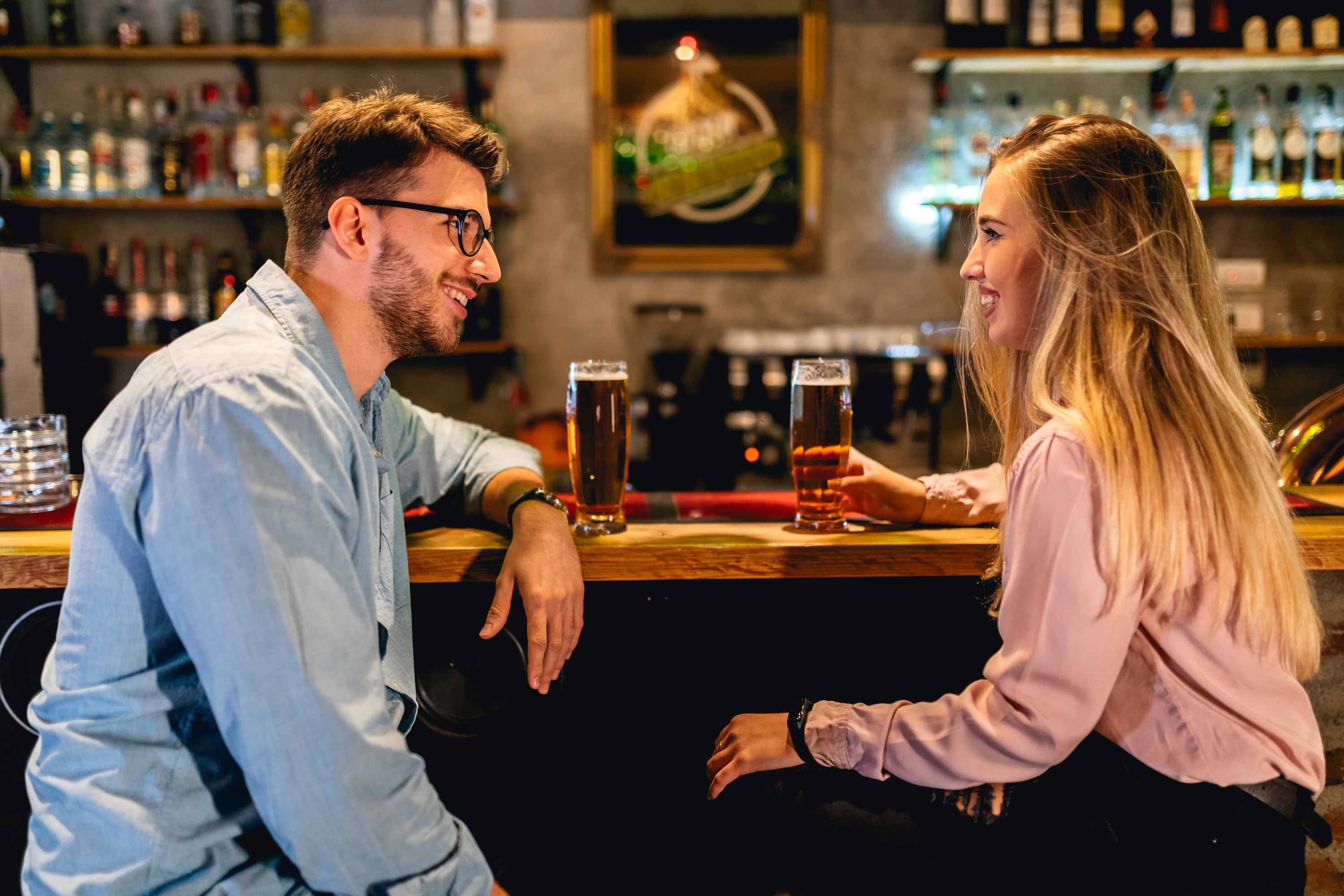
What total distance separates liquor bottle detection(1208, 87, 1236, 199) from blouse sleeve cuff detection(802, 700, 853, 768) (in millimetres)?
3194

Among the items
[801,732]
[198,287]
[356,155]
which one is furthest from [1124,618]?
[198,287]

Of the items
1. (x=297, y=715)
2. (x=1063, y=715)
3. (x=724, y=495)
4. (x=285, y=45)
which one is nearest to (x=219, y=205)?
(x=285, y=45)

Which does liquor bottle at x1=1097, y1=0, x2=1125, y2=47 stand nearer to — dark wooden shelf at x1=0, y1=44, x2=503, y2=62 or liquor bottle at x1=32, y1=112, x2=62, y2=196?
dark wooden shelf at x1=0, y1=44, x2=503, y2=62

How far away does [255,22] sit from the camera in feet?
11.3

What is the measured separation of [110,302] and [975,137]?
127 inches

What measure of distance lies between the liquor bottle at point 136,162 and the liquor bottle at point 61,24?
1.04 feet

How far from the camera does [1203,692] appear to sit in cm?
96

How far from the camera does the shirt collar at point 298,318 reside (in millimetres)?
1039

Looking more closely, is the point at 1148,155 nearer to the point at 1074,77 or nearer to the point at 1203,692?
the point at 1203,692

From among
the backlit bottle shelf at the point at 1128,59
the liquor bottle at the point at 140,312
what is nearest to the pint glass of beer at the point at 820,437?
the backlit bottle shelf at the point at 1128,59

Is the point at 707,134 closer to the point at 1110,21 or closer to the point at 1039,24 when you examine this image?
the point at 1039,24

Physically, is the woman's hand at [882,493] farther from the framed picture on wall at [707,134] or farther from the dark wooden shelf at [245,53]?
the dark wooden shelf at [245,53]

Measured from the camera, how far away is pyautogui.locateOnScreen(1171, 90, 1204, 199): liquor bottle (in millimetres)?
3422

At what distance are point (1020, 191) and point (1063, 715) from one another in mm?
581
